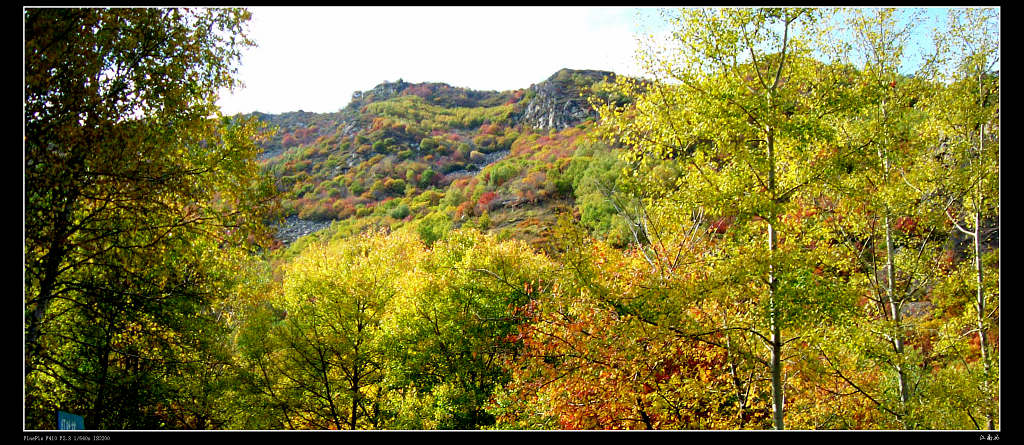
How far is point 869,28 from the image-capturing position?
9.86m

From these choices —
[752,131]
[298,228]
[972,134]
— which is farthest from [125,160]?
[298,228]

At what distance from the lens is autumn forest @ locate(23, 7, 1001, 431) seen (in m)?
5.54

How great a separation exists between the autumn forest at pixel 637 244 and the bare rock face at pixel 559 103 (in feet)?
229

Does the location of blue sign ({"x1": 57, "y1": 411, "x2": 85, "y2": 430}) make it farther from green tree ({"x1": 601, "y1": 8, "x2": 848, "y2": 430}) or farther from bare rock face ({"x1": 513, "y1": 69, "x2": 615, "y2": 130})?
bare rock face ({"x1": 513, "y1": 69, "x2": 615, "y2": 130})

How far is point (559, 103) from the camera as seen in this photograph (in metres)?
88.2

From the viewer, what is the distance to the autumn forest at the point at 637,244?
5.54 meters

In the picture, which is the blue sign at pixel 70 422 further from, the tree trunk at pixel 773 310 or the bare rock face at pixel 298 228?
the bare rock face at pixel 298 228

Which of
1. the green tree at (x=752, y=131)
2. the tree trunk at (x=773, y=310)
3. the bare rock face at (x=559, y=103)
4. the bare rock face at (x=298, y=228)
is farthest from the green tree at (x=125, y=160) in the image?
the bare rock face at (x=559, y=103)

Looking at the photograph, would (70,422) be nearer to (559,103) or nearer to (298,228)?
(298,228)

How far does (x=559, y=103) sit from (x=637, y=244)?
81.9 m

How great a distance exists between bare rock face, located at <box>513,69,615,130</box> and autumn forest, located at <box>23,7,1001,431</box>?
6982cm
